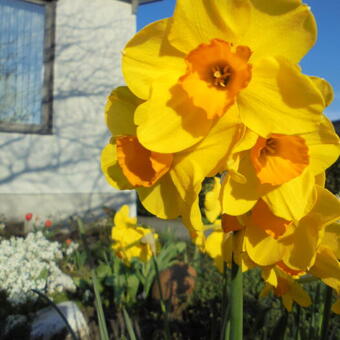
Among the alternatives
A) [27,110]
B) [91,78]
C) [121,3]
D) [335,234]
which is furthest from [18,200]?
[335,234]

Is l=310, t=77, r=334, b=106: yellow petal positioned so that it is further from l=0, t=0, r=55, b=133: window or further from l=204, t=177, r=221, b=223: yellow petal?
l=0, t=0, r=55, b=133: window

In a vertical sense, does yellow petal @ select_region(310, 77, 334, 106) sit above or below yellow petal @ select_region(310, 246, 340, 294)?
above

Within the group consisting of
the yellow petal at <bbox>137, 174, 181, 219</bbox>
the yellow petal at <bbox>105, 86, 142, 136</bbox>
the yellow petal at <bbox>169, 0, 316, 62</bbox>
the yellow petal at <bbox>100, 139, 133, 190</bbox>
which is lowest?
the yellow petal at <bbox>137, 174, 181, 219</bbox>

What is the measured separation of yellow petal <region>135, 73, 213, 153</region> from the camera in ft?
1.67

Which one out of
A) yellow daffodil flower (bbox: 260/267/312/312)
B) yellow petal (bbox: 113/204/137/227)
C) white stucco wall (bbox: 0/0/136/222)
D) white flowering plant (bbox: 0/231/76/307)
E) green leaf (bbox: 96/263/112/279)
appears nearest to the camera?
yellow daffodil flower (bbox: 260/267/312/312)

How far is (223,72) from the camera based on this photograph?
0.55 metres

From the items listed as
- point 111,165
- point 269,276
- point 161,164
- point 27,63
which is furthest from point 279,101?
point 27,63

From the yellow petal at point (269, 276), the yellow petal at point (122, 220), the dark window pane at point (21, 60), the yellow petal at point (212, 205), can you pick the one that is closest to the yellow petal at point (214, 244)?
the yellow petal at point (212, 205)

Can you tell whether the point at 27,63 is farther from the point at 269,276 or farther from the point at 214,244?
the point at 269,276

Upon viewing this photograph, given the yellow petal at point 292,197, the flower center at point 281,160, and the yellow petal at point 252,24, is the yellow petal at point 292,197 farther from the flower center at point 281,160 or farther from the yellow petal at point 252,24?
the yellow petal at point 252,24

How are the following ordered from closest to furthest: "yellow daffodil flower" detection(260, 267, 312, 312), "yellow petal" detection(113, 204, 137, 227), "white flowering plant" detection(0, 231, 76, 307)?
"yellow daffodil flower" detection(260, 267, 312, 312), "yellow petal" detection(113, 204, 137, 227), "white flowering plant" detection(0, 231, 76, 307)

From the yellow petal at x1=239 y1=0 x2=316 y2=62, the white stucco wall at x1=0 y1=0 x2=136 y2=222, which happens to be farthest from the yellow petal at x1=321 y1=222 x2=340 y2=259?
the white stucco wall at x1=0 y1=0 x2=136 y2=222

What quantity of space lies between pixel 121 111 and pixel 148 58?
0.11 metres

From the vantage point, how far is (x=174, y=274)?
2869 millimetres
